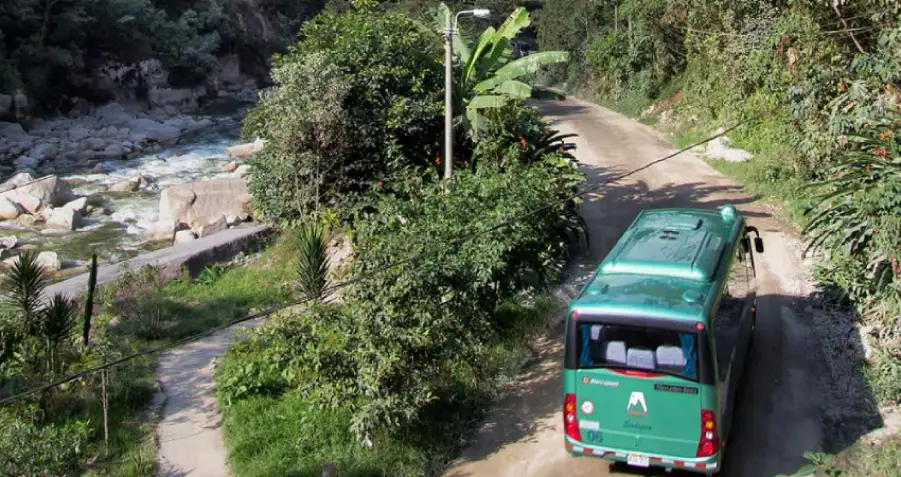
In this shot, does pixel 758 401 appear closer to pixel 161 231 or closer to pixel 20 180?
pixel 161 231

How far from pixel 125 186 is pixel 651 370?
2633 centimetres

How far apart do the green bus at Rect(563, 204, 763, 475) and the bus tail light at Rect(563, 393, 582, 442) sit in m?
0.01

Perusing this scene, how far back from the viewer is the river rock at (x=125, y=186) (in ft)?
101

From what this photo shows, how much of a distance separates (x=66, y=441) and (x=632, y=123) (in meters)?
30.8

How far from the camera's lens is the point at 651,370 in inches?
337

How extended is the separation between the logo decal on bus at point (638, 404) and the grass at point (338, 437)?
106 inches

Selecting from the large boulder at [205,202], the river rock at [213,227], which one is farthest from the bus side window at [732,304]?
the large boulder at [205,202]

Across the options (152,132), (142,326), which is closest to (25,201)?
(142,326)

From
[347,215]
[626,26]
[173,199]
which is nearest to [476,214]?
[347,215]

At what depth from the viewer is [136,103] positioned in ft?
160

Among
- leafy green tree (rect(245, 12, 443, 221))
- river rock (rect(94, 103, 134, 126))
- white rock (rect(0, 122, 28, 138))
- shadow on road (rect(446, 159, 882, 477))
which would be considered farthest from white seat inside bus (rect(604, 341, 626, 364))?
river rock (rect(94, 103, 134, 126))

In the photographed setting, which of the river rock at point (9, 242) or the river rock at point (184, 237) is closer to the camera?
the river rock at point (184, 237)

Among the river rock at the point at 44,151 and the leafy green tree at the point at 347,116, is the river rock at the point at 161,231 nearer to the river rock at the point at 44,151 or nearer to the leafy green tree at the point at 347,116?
the leafy green tree at the point at 347,116

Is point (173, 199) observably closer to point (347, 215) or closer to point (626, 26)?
point (347, 215)
